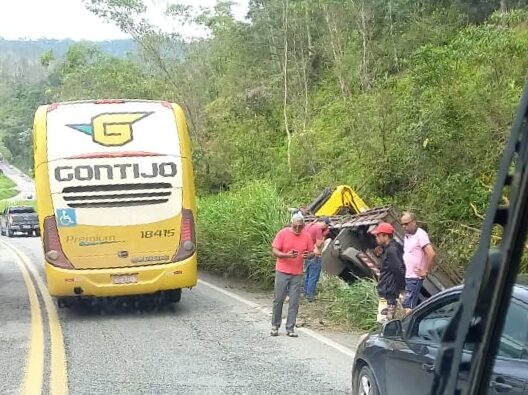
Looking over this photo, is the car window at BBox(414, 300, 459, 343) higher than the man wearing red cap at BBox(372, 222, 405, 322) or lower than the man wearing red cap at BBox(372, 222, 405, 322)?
higher

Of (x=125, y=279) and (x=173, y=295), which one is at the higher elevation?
(x=125, y=279)

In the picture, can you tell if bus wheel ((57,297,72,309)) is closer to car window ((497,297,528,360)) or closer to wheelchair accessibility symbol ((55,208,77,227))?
wheelchair accessibility symbol ((55,208,77,227))

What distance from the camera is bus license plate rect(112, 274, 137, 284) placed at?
11.9 metres

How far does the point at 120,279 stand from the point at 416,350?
24.7 feet

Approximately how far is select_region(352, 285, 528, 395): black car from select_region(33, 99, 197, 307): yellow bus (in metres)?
6.23

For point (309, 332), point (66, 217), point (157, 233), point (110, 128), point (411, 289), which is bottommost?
point (309, 332)

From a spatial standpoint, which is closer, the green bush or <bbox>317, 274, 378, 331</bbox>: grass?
<bbox>317, 274, 378, 331</bbox>: grass

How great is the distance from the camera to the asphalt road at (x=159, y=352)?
25.0ft

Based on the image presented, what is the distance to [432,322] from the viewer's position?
17.0 feet

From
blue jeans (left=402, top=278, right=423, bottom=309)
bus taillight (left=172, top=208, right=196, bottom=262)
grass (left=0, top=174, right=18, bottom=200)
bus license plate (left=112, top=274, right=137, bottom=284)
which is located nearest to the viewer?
blue jeans (left=402, top=278, right=423, bottom=309)

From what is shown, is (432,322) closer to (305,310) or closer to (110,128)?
(305,310)

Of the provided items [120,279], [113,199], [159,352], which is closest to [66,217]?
[113,199]

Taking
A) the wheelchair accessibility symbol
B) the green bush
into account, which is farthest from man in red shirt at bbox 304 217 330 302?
the wheelchair accessibility symbol

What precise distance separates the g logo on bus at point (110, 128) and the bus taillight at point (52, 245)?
4.65 feet
